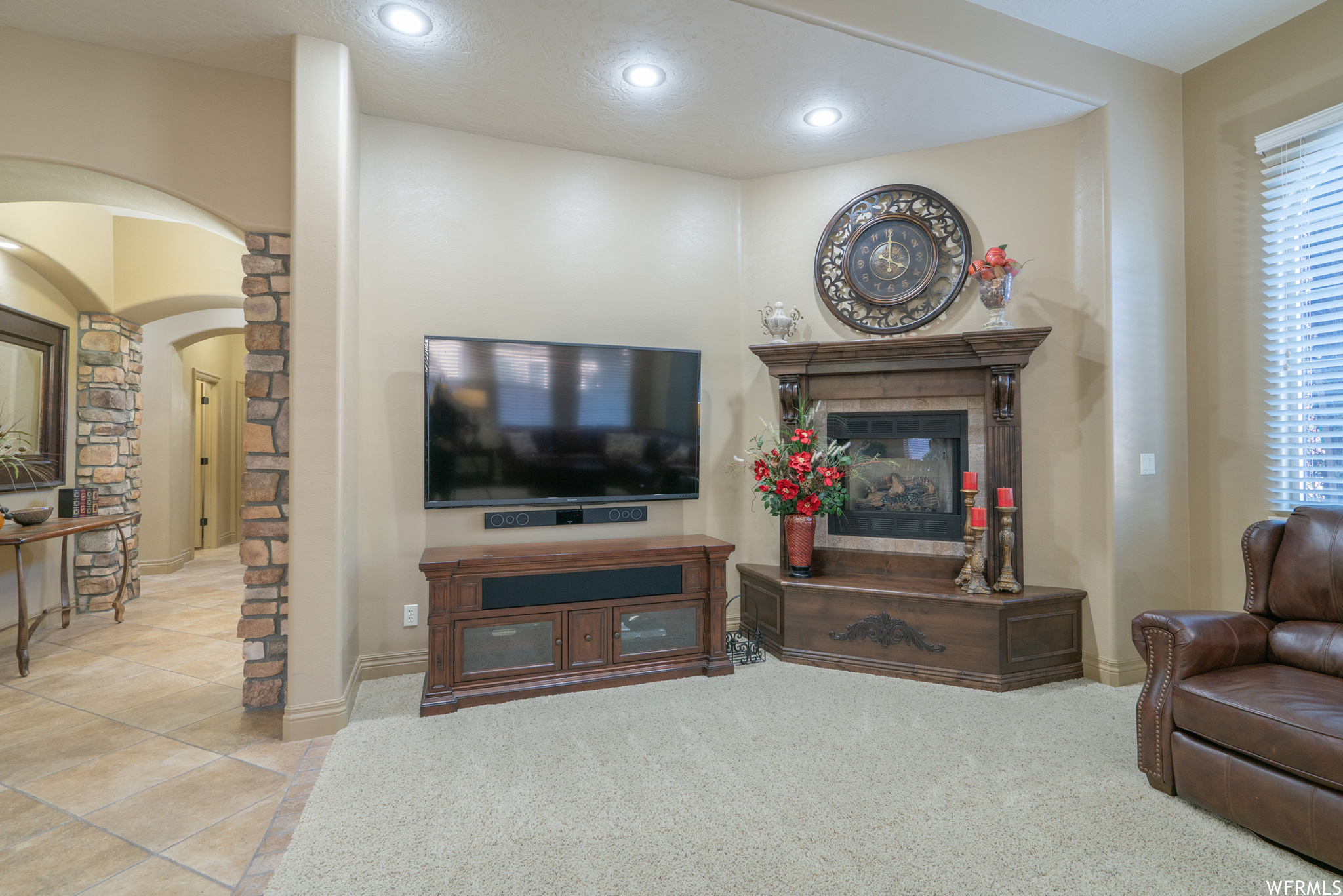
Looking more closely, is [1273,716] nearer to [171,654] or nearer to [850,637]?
[850,637]

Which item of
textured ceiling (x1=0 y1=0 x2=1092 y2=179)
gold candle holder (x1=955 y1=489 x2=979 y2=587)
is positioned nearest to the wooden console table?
textured ceiling (x1=0 y1=0 x2=1092 y2=179)

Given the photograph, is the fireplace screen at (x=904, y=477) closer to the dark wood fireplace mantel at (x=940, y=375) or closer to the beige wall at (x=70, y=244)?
the dark wood fireplace mantel at (x=940, y=375)

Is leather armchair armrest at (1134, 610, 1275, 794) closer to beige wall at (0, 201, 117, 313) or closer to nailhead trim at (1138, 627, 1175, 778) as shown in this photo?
nailhead trim at (1138, 627, 1175, 778)

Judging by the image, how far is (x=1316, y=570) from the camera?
2166mm

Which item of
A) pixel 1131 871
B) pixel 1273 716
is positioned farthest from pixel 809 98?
pixel 1131 871


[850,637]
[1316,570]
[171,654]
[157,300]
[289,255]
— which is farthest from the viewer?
[157,300]

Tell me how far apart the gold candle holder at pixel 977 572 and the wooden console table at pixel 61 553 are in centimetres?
478

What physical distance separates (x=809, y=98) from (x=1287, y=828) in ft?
10.6

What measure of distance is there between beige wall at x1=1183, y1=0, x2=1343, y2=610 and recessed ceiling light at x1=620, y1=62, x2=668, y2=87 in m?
2.81

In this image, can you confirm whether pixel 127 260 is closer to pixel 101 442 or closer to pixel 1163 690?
pixel 101 442

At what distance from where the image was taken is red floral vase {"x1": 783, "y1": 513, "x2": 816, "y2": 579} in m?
3.44

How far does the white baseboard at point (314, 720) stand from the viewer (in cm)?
250

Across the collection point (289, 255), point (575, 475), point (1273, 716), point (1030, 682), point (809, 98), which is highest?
point (809, 98)

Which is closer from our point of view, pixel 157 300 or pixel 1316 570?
pixel 1316 570
